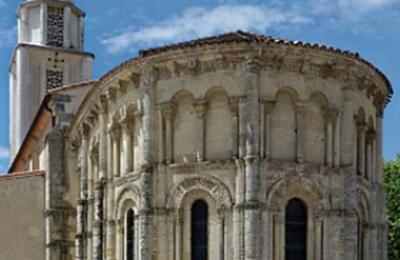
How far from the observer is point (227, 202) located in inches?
1047

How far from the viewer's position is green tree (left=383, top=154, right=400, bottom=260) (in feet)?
145

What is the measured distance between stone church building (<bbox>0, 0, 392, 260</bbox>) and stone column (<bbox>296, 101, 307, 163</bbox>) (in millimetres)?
25

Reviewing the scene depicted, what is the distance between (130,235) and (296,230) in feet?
14.8

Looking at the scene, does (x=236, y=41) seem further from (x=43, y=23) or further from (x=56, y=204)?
(x=43, y=23)

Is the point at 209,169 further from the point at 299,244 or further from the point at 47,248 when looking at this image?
the point at 47,248

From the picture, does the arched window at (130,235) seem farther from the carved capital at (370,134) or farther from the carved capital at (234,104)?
the carved capital at (370,134)

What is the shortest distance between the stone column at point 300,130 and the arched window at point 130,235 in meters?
4.68

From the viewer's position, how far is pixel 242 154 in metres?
26.6

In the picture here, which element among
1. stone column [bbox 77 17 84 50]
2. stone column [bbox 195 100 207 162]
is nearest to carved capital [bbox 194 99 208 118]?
stone column [bbox 195 100 207 162]

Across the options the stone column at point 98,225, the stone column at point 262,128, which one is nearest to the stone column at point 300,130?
the stone column at point 262,128

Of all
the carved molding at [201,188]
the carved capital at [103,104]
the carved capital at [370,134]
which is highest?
the carved capital at [103,104]

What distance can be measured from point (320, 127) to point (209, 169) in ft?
10.2

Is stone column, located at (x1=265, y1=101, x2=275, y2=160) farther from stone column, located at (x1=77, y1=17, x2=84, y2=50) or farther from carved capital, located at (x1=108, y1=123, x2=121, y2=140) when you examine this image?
stone column, located at (x1=77, y1=17, x2=84, y2=50)

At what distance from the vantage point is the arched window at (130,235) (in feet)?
92.5
